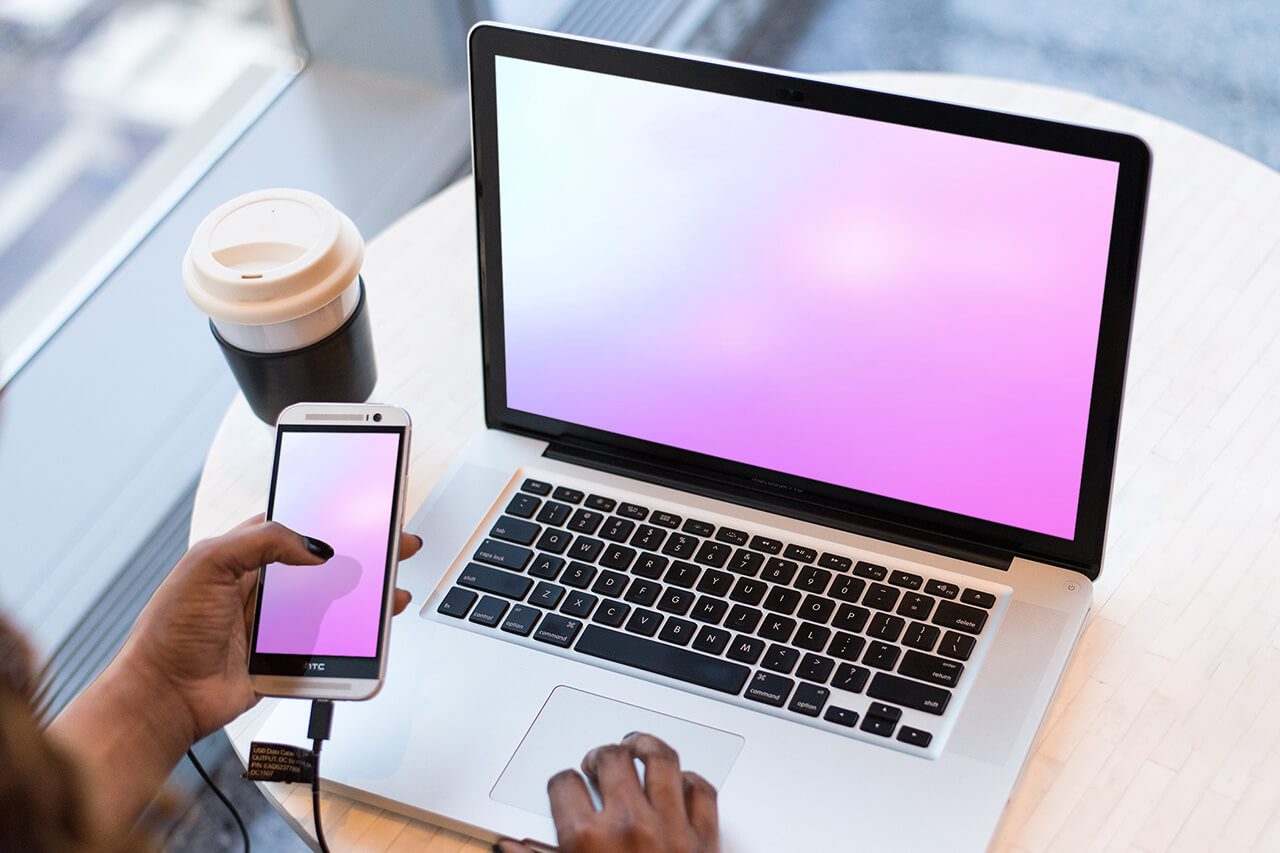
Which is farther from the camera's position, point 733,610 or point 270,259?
point 270,259

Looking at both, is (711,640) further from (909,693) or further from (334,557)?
(334,557)

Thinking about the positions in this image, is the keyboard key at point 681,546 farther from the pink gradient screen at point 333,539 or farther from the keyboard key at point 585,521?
the pink gradient screen at point 333,539

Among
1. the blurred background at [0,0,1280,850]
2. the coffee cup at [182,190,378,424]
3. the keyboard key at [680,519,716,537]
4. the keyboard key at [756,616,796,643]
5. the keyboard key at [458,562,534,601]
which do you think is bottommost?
the blurred background at [0,0,1280,850]

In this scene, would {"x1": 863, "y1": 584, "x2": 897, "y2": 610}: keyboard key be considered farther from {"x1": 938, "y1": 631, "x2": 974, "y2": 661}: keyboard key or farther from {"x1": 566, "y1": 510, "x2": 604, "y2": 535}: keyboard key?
{"x1": 566, "y1": 510, "x2": 604, "y2": 535}: keyboard key

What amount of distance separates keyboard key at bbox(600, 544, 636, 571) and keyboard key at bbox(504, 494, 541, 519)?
0.07m

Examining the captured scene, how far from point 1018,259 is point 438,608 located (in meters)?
0.43

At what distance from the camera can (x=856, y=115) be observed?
2.66ft

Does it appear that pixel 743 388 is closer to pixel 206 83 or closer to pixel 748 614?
pixel 748 614

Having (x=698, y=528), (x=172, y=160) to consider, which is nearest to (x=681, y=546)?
(x=698, y=528)

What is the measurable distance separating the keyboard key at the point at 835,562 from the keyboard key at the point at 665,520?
0.10m

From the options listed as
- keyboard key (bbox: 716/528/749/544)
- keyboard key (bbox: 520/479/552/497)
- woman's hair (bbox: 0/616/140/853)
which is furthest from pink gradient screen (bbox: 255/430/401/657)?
woman's hair (bbox: 0/616/140/853)

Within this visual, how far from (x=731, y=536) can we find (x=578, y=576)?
11 centimetres

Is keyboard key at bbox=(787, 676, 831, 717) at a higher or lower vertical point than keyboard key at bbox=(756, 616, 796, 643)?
lower

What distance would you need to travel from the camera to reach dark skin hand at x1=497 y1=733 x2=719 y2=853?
75 centimetres
